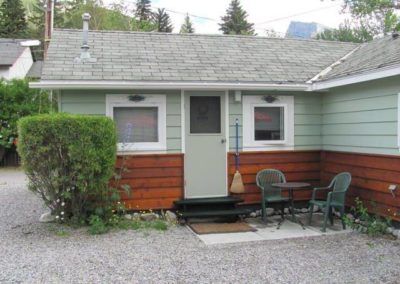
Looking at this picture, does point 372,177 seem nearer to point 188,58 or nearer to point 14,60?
point 188,58

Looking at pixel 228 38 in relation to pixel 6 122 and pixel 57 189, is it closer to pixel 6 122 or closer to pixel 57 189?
pixel 57 189

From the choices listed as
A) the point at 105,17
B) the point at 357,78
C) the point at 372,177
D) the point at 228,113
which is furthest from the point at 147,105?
the point at 105,17

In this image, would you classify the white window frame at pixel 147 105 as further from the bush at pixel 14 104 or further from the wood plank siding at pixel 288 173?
the bush at pixel 14 104

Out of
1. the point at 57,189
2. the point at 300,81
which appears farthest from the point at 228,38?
the point at 57,189

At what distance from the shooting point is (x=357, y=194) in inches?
290

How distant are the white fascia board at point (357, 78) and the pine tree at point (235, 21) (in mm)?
34138

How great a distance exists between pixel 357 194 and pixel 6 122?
1276 centimetres

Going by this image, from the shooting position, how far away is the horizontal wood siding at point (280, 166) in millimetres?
7852

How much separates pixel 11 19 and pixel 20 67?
1186 cm

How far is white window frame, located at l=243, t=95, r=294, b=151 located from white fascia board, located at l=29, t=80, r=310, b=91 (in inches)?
11.7

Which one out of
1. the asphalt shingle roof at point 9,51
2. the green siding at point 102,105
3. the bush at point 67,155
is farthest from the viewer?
the asphalt shingle roof at point 9,51

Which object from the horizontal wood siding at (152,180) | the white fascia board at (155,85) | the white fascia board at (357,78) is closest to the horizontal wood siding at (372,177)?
the white fascia board at (357,78)

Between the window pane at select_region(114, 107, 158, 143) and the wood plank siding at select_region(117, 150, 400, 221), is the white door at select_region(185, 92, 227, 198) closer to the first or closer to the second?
the wood plank siding at select_region(117, 150, 400, 221)

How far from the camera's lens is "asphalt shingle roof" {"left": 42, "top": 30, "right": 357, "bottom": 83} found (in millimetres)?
7496
